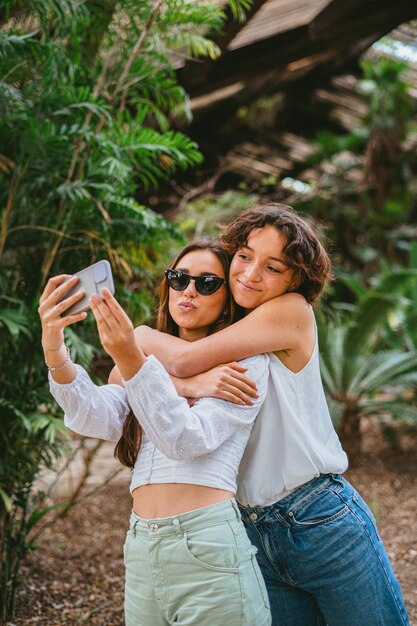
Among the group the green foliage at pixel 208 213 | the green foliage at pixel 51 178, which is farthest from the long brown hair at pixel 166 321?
the green foliage at pixel 208 213

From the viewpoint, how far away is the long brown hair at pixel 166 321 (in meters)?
1.66

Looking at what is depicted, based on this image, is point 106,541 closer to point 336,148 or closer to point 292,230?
point 292,230

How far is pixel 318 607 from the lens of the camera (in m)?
1.87

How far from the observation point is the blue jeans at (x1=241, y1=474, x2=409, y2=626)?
163cm

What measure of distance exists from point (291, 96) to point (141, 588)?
1009 centimetres

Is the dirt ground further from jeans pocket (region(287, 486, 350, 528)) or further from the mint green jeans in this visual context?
the mint green jeans

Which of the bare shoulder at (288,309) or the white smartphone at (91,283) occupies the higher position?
the white smartphone at (91,283)

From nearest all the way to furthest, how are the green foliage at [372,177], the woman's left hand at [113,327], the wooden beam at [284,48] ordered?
the woman's left hand at [113,327]
the wooden beam at [284,48]
the green foliage at [372,177]

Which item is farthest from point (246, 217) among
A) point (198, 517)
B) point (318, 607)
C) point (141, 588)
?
point (318, 607)

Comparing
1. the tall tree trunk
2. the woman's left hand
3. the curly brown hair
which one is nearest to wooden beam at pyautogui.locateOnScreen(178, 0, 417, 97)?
the tall tree trunk

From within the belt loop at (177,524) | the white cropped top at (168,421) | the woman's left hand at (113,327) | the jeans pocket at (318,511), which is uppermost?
the woman's left hand at (113,327)

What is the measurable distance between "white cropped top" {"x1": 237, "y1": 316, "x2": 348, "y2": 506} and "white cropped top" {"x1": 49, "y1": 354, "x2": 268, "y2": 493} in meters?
0.06

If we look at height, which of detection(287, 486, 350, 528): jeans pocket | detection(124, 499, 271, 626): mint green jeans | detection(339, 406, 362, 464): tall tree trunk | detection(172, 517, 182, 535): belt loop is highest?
detection(172, 517, 182, 535): belt loop

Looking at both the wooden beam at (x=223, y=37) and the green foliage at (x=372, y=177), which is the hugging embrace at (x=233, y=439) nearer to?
the wooden beam at (x=223, y=37)
